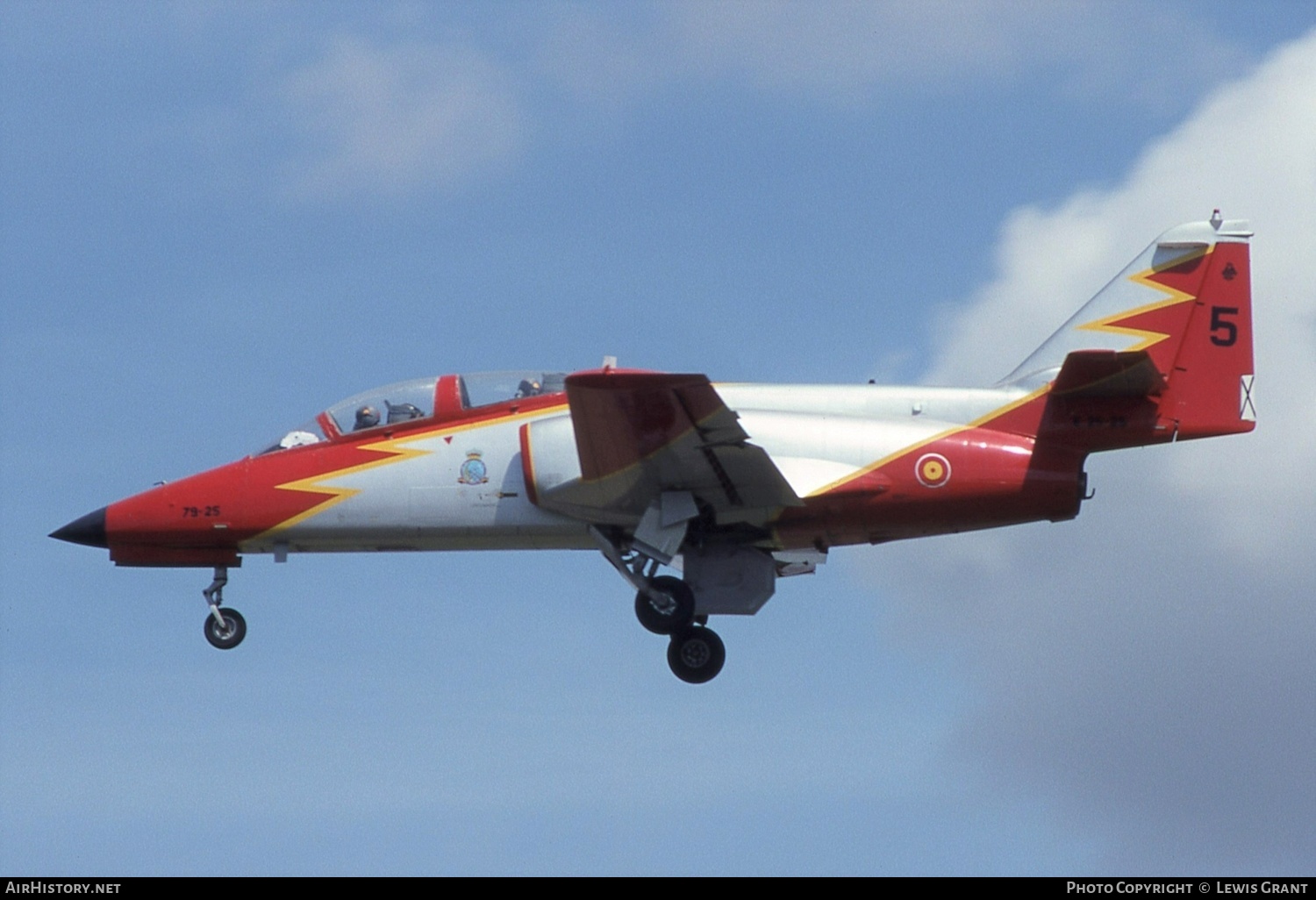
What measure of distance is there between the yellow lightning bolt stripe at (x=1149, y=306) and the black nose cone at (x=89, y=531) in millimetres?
12981

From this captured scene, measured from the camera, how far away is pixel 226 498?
26828 mm

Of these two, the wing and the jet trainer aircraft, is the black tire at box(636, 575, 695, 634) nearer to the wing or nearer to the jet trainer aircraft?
the jet trainer aircraft

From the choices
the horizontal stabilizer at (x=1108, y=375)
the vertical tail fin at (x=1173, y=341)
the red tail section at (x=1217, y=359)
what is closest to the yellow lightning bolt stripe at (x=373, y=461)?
the horizontal stabilizer at (x=1108, y=375)

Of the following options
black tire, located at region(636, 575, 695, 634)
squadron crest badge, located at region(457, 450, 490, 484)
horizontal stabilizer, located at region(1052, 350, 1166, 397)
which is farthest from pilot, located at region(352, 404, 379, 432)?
horizontal stabilizer, located at region(1052, 350, 1166, 397)

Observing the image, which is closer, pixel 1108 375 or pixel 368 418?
pixel 1108 375

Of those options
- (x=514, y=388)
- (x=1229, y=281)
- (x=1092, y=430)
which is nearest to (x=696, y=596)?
(x=514, y=388)

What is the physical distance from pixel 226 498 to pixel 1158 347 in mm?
11933

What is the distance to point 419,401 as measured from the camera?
26719 millimetres

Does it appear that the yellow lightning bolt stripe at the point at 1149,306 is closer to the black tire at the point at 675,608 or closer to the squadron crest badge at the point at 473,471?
the black tire at the point at 675,608

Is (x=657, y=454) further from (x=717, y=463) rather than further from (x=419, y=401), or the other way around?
(x=419, y=401)

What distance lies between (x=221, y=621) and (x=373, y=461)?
10.3 ft

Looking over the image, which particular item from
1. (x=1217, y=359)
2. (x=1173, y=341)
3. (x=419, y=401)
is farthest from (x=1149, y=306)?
(x=419, y=401)

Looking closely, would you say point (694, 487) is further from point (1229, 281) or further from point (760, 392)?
point (1229, 281)

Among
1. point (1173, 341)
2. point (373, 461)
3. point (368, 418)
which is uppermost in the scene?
point (1173, 341)
